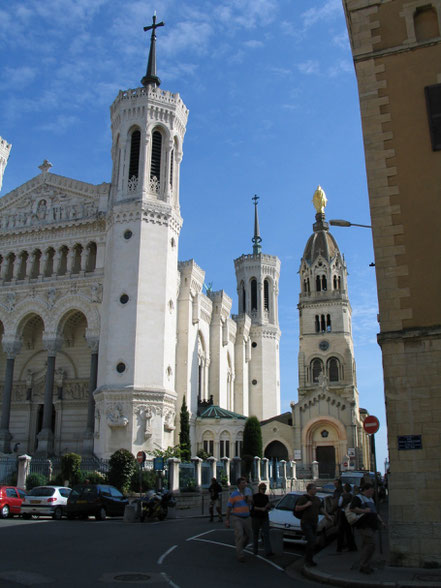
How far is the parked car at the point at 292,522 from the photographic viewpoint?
1533 centimetres

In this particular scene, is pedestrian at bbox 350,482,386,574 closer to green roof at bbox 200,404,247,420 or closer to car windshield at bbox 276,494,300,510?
car windshield at bbox 276,494,300,510

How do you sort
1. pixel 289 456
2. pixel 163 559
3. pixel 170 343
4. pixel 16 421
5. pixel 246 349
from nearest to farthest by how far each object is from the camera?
pixel 163 559 → pixel 170 343 → pixel 16 421 → pixel 289 456 → pixel 246 349

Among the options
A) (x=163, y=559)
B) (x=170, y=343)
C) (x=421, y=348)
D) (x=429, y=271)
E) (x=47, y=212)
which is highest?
(x=47, y=212)

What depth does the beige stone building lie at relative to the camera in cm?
1199

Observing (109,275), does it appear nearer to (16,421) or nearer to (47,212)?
(47,212)

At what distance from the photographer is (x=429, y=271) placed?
43.3ft

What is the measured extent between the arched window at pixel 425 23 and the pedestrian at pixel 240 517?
11.8m

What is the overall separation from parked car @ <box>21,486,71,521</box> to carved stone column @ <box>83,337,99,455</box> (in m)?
12.7

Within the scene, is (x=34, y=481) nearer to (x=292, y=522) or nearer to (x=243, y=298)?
(x=292, y=522)

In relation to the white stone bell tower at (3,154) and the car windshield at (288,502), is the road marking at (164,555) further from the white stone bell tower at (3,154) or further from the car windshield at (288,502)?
the white stone bell tower at (3,154)

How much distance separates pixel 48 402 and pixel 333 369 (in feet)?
114

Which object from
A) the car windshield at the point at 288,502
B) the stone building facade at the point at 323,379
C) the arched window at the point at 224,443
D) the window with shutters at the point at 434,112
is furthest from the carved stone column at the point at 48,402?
the window with shutters at the point at 434,112

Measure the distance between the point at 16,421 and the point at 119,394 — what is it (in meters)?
11.1

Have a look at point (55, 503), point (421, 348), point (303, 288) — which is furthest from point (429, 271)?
point (303, 288)
